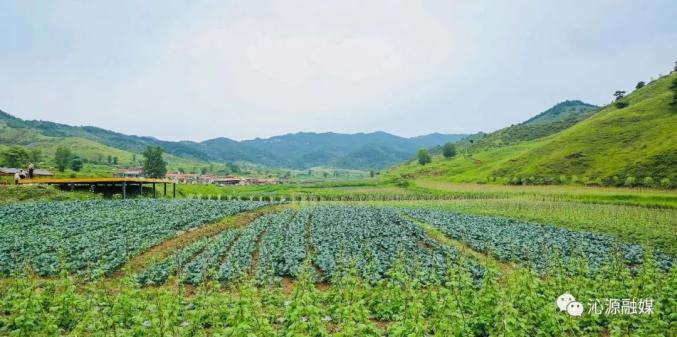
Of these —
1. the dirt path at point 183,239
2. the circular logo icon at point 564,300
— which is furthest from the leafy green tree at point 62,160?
the circular logo icon at point 564,300

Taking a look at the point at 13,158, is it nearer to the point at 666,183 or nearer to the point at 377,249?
the point at 377,249

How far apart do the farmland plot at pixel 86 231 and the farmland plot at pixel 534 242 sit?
2178cm

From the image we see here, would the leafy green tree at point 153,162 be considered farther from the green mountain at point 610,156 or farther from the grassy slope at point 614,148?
the grassy slope at point 614,148

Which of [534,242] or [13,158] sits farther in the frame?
[13,158]

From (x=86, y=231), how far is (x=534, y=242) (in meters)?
34.4

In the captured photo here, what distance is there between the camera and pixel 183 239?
1224 inches

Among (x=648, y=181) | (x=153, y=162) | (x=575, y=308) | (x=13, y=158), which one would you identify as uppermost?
(x=13, y=158)

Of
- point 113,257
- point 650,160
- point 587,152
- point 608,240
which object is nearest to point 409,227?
point 608,240

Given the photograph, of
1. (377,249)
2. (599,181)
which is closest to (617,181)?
(599,181)

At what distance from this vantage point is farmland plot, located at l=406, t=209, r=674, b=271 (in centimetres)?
2498

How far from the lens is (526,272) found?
13.5 metres

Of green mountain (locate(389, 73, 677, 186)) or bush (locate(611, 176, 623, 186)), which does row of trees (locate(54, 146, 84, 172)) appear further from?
bush (locate(611, 176, 623, 186))

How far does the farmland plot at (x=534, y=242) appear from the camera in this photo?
82.0ft

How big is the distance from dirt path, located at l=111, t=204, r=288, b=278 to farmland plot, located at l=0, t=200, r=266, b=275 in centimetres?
54
